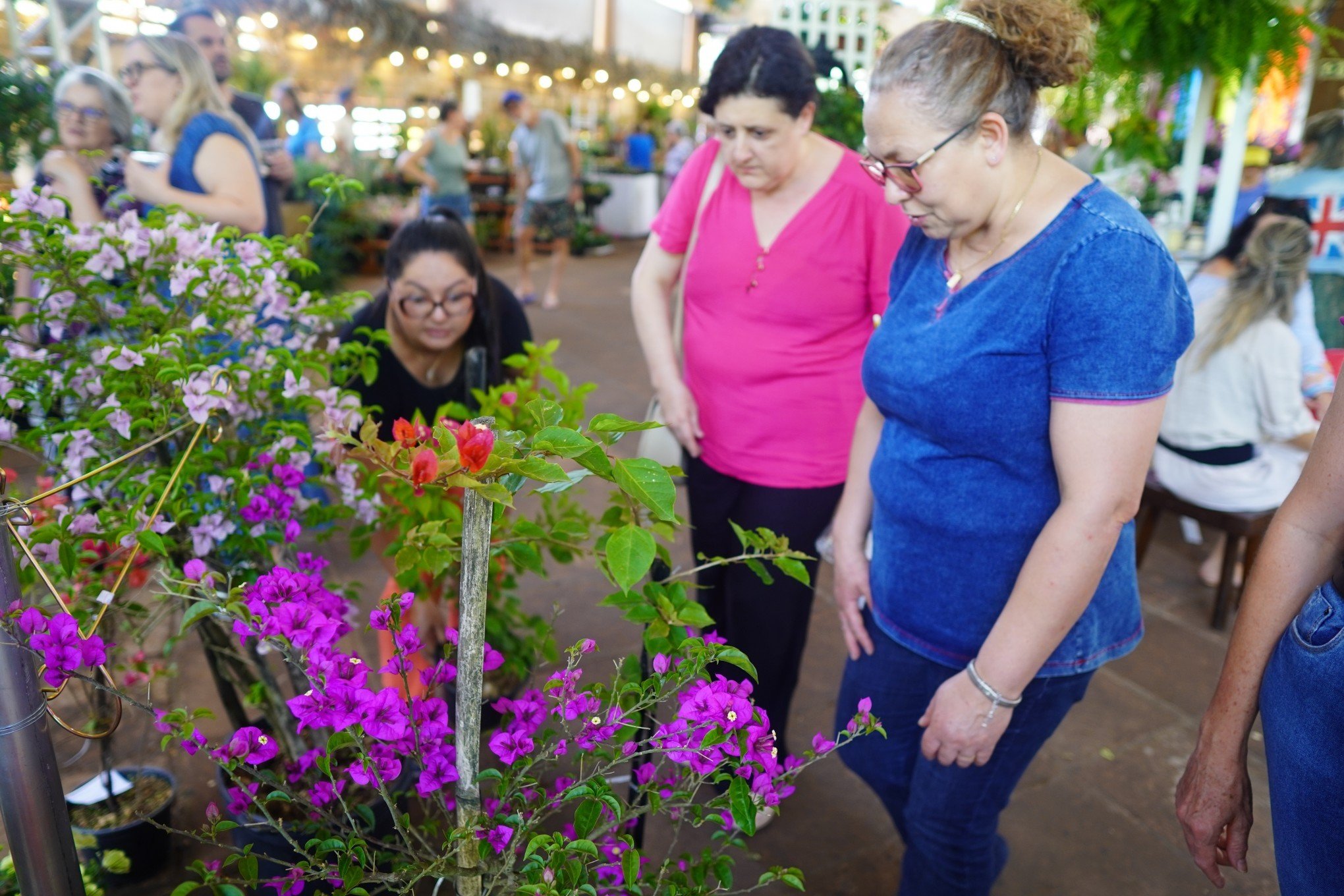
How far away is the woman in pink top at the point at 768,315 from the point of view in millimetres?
1934

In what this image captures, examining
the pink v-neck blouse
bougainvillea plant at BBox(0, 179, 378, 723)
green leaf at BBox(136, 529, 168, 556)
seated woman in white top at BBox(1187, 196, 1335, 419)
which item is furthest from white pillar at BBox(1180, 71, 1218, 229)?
green leaf at BBox(136, 529, 168, 556)

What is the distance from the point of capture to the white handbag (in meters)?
2.12

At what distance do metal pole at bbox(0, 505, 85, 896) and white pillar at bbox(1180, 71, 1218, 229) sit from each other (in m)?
3.94

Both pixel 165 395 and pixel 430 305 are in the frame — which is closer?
pixel 165 395

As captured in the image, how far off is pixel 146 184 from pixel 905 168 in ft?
7.62

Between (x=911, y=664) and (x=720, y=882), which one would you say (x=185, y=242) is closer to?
(x=720, y=882)

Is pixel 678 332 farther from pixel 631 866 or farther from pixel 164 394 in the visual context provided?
pixel 631 866

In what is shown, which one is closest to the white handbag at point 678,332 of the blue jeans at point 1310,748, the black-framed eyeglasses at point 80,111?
the blue jeans at point 1310,748

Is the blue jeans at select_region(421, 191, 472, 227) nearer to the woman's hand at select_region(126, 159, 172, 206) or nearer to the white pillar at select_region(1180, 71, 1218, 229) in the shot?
the woman's hand at select_region(126, 159, 172, 206)

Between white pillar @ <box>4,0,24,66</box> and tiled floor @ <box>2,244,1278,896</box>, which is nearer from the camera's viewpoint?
tiled floor @ <box>2,244,1278,896</box>

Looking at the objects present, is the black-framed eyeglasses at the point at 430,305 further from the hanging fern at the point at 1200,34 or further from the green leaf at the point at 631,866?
the hanging fern at the point at 1200,34

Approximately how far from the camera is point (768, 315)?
201cm

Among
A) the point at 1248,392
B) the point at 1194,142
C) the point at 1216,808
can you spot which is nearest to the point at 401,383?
the point at 1216,808

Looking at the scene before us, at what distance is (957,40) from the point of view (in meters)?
1.27
